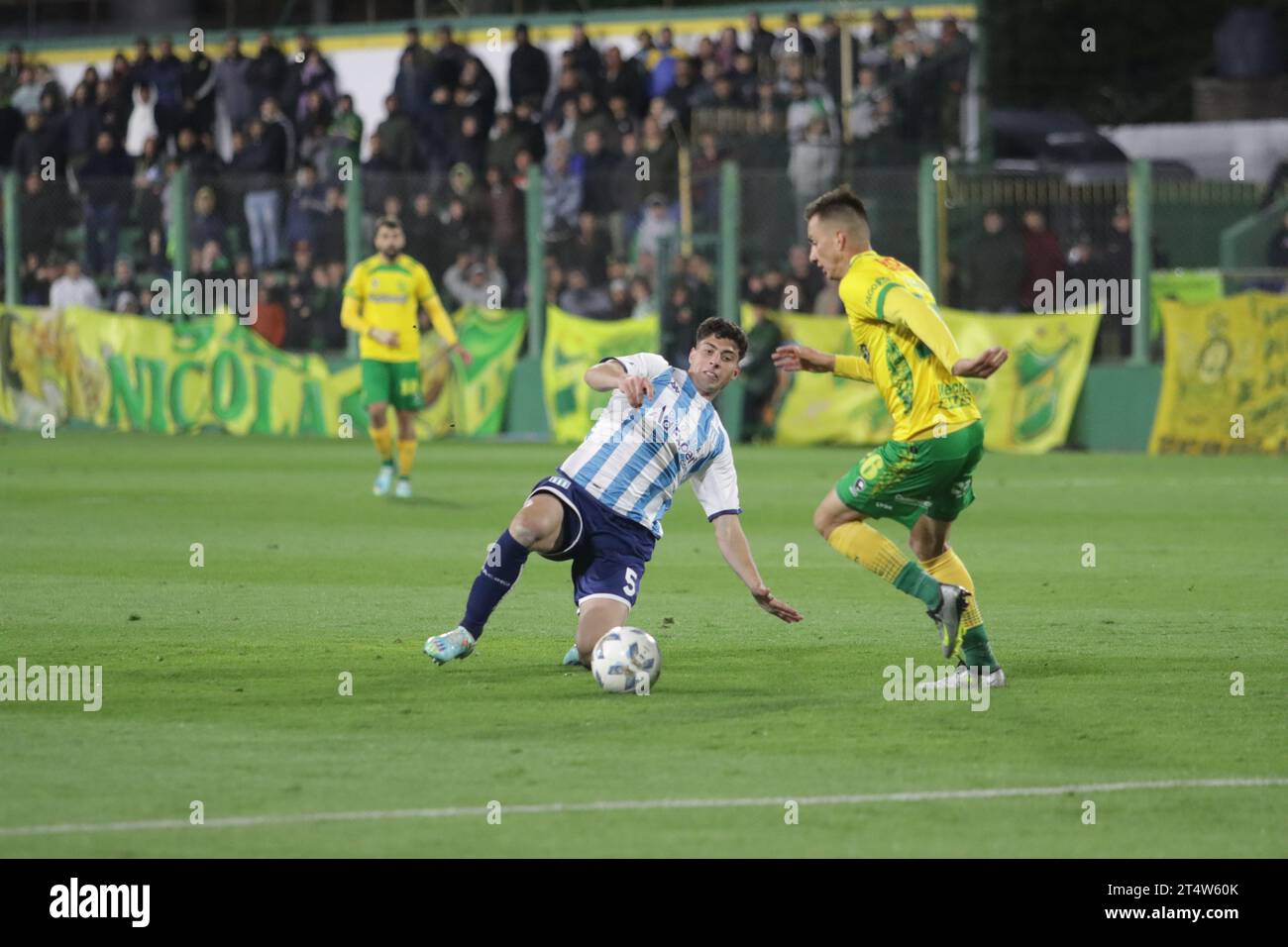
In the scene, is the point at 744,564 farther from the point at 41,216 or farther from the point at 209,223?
the point at 41,216

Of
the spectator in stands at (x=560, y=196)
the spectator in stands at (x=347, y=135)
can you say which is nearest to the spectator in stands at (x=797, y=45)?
the spectator in stands at (x=560, y=196)

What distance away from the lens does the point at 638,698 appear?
911 centimetres

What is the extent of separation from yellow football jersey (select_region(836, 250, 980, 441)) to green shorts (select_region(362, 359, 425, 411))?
10.4 m

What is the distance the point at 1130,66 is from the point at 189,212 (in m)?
23.6

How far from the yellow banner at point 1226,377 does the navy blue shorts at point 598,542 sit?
50.4ft

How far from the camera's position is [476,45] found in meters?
32.7

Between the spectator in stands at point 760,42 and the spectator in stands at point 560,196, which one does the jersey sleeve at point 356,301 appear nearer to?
the spectator in stands at point 560,196

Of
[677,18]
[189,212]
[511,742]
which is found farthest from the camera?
[677,18]

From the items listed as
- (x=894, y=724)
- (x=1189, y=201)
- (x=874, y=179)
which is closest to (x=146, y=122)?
(x=874, y=179)

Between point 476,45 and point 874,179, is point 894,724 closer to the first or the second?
point 874,179

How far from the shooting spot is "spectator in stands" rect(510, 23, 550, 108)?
29.2 m

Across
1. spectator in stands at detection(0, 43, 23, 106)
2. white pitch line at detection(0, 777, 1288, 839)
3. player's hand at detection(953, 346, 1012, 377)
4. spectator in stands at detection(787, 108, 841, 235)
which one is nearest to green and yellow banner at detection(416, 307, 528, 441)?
spectator in stands at detection(787, 108, 841, 235)
